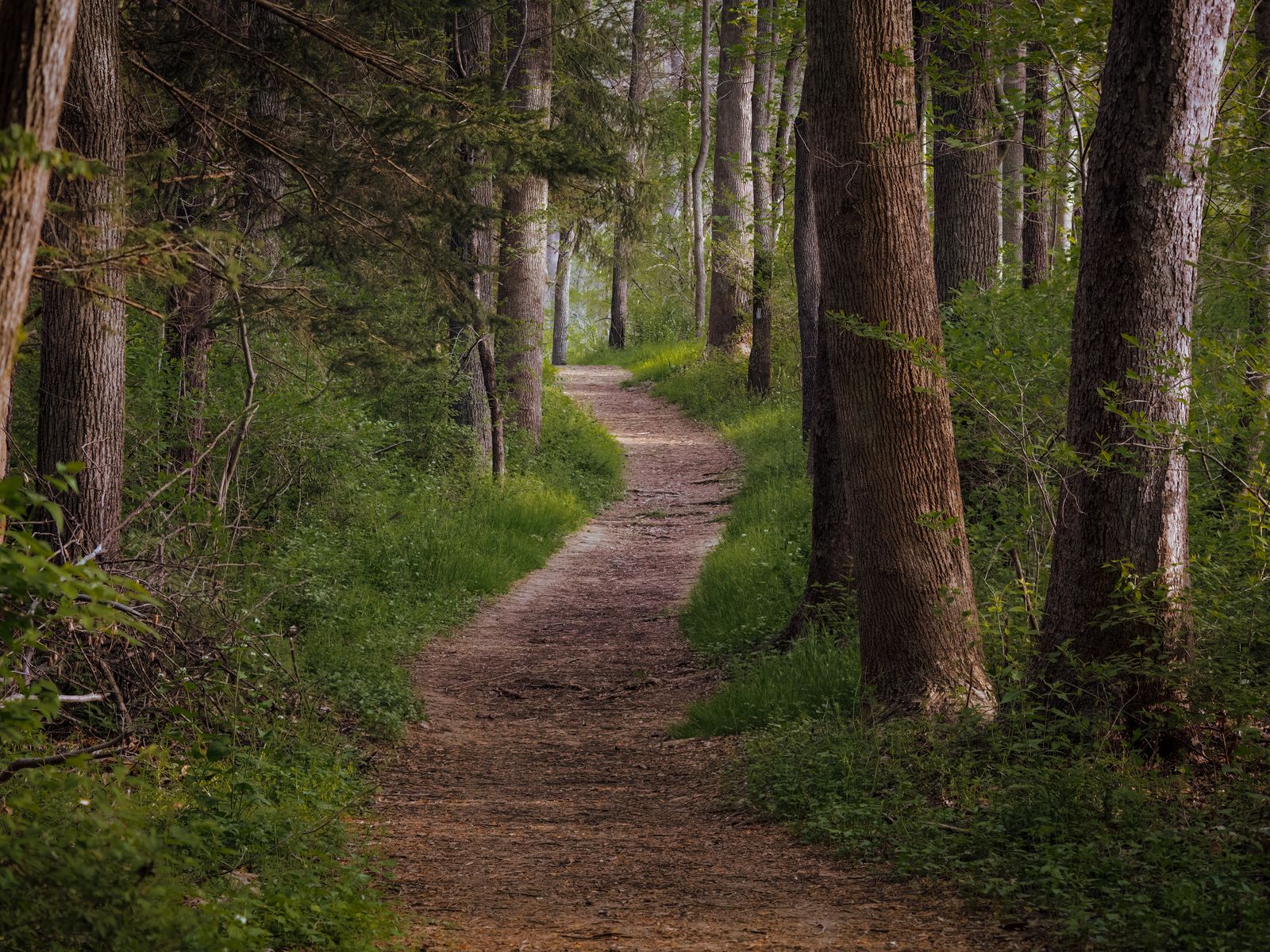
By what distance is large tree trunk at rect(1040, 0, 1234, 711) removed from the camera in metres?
5.27

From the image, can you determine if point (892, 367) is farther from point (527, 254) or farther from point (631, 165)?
point (527, 254)

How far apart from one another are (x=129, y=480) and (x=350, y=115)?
3.39 meters

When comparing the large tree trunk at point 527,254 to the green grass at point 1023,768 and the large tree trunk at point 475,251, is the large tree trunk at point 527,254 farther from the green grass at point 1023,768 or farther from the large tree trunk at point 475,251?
the green grass at point 1023,768

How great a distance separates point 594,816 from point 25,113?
176 inches

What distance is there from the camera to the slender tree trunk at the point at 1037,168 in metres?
7.92

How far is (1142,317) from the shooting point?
537 cm

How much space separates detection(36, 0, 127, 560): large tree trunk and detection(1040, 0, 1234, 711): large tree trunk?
5.45 m

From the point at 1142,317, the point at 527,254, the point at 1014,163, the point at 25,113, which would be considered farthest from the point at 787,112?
the point at 25,113

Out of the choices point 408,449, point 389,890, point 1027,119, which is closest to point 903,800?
point 389,890

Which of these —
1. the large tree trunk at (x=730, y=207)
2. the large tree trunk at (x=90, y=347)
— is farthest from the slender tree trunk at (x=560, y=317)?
the large tree trunk at (x=90, y=347)

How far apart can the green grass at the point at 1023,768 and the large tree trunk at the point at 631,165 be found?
5488 millimetres

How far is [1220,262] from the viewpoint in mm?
6270

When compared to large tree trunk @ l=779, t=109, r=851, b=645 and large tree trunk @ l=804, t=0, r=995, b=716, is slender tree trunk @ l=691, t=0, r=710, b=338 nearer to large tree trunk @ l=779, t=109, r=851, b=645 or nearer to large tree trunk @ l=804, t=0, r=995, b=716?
large tree trunk @ l=779, t=109, r=851, b=645

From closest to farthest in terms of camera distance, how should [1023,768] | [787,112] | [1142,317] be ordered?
[1023,768]
[1142,317]
[787,112]
